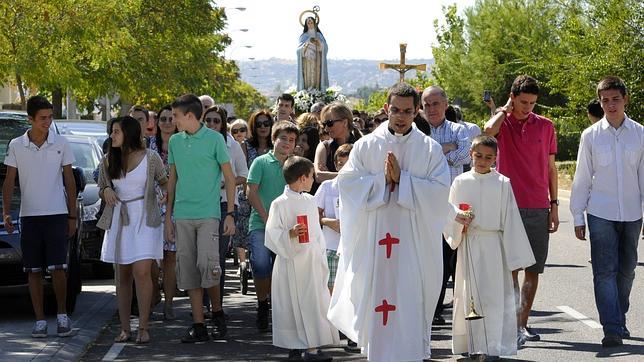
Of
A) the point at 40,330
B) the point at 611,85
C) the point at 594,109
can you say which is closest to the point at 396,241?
the point at 611,85

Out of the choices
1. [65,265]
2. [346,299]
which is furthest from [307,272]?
[65,265]

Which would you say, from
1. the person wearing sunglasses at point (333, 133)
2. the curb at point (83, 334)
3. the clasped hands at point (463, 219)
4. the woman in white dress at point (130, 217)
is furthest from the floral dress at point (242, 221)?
the clasped hands at point (463, 219)

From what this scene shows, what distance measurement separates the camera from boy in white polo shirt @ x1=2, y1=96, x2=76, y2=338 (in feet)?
36.4

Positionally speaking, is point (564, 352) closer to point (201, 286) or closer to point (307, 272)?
point (307, 272)

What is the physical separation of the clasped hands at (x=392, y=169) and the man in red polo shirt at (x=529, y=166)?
1.85m

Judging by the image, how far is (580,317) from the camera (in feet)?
38.5

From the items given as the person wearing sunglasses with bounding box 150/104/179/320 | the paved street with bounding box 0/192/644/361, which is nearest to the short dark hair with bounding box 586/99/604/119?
the paved street with bounding box 0/192/644/361

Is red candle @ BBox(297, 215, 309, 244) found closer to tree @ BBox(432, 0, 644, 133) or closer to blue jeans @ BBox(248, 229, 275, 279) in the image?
blue jeans @ BBox(248, 229, 275, 279)

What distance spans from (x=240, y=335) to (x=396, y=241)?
2.85 meters

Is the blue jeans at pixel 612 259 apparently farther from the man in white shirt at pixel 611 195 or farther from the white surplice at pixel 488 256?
the white surplice at pixel 488 256

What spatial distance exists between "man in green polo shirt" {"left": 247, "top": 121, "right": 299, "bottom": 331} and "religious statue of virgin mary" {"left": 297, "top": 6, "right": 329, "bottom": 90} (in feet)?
54.6

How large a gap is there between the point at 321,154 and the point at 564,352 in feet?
9.50

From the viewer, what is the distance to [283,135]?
37.0ft

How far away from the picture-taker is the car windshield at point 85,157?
1639 centimetres
